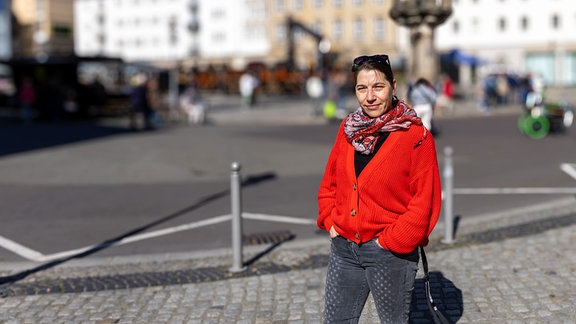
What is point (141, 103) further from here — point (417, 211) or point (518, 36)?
point (518, 36)

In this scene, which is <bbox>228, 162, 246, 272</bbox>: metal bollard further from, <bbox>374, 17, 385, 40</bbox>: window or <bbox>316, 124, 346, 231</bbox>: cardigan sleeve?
<bbox>374, 17, 385, 40</bbox>: window

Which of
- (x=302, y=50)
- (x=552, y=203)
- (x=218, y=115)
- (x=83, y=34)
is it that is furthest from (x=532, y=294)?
(x=83, y=34)

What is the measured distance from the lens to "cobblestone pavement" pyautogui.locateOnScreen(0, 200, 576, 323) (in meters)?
5.46

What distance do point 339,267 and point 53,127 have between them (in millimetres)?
23034

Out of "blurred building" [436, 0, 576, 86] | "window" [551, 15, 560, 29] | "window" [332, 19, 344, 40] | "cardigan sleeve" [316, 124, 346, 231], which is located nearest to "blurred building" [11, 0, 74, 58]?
"window" [332, 19, 344, 40]

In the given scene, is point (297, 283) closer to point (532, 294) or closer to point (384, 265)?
point (532, 294)

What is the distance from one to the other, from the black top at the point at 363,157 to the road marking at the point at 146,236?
183 inches

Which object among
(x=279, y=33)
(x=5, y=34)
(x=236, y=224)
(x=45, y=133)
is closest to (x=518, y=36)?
(x=279, y=33)

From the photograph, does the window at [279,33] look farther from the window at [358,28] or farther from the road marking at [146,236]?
the road marking at [146,236]

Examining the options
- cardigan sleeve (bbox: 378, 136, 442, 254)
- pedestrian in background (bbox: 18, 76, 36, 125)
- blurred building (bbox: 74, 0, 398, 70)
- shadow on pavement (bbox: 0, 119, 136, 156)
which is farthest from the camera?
blurred building (bbox: 74, 0, 398, 70)

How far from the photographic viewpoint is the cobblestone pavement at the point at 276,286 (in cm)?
546

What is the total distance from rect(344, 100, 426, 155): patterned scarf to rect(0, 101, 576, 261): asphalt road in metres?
4.51

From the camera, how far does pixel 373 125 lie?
11.5 feet

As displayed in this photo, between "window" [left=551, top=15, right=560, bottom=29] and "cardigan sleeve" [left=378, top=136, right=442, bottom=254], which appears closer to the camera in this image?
"cardigan sleeve" [left=378, top=136, right=442, bottom=254]
